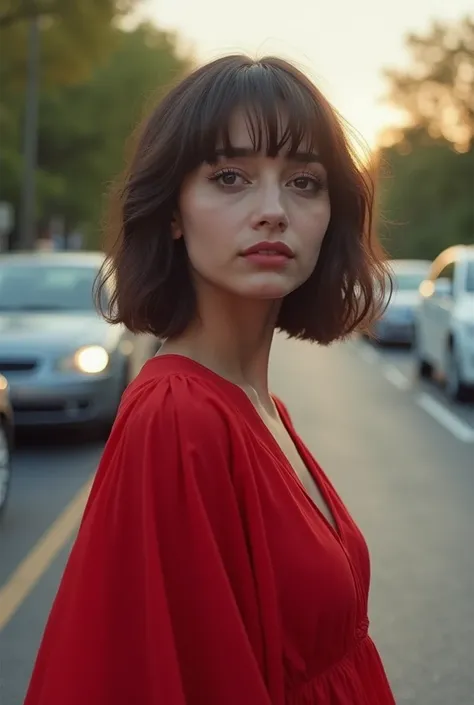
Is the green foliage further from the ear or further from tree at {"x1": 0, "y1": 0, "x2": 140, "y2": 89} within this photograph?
the ear

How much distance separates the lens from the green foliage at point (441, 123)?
59844 millimetres

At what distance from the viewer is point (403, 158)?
64.2 meters

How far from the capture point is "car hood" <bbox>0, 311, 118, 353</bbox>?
32.5 feet

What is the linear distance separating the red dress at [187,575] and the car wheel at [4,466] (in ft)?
19.3

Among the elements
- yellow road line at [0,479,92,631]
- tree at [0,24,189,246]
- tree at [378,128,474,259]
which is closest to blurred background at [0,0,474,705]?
yellow road line at [0,479,92,631]

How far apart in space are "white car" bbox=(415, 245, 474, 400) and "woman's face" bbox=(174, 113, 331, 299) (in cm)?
1196

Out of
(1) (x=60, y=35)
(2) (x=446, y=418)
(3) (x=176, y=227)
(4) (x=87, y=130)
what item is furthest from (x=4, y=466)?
(4) (x=87, y=130)

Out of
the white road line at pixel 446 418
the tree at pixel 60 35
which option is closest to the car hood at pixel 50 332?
the white road line at pixel 446 418

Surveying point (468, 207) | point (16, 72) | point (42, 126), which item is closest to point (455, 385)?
point (16, 72)

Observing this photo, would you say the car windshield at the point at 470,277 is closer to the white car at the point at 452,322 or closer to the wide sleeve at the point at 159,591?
the white car at the point at 452,322

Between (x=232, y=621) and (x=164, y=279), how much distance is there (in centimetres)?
55

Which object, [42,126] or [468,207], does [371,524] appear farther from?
[468,207]

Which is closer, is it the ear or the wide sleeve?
the wide sleeve

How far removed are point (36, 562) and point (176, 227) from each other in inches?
187
